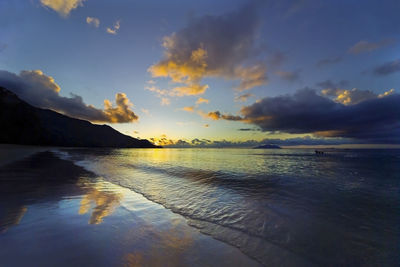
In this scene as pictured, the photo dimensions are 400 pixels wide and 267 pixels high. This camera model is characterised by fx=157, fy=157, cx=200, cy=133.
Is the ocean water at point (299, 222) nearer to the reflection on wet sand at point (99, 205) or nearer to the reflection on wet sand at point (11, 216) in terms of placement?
the reflection on wet sand at point (99, 205)

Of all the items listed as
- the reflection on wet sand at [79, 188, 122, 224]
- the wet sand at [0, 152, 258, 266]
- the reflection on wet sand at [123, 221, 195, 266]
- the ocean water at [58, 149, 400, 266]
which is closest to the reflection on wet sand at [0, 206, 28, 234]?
the wet sand at [0, 152, 258, 266]

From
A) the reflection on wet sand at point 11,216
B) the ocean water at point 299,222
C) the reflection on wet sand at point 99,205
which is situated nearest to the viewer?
the ocean water at point 299,222

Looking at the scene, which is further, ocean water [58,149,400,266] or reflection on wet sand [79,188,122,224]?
reflection on wet sand [79,188,122,224]

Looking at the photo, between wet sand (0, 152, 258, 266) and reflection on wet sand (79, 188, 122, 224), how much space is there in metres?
0.03

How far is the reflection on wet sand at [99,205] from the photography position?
5.67 meters

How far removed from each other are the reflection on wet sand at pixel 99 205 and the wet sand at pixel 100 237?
0.03 m

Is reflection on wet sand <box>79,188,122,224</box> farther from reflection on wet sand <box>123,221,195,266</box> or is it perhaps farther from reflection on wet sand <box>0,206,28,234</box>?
reflection on wet sand <box>123,221,195,266</box>

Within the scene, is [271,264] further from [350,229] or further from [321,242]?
[350,229]

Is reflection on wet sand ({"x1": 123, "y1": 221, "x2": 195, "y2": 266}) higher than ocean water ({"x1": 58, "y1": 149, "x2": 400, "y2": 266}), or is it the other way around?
reflection on wet sand ({"x1": 123, "y1": 221, "x2": 195, "y2": 266})

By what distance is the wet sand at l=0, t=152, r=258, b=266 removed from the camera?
10.9 ft

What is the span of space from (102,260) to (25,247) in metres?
1.97

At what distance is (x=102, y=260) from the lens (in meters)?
3.29

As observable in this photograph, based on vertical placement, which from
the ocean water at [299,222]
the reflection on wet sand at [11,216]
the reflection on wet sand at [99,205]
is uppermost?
the reflection on wet sand at [11,216]

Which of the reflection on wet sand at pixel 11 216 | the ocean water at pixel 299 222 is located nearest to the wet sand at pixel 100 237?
the reflection on wet sand at pixel 11 216
